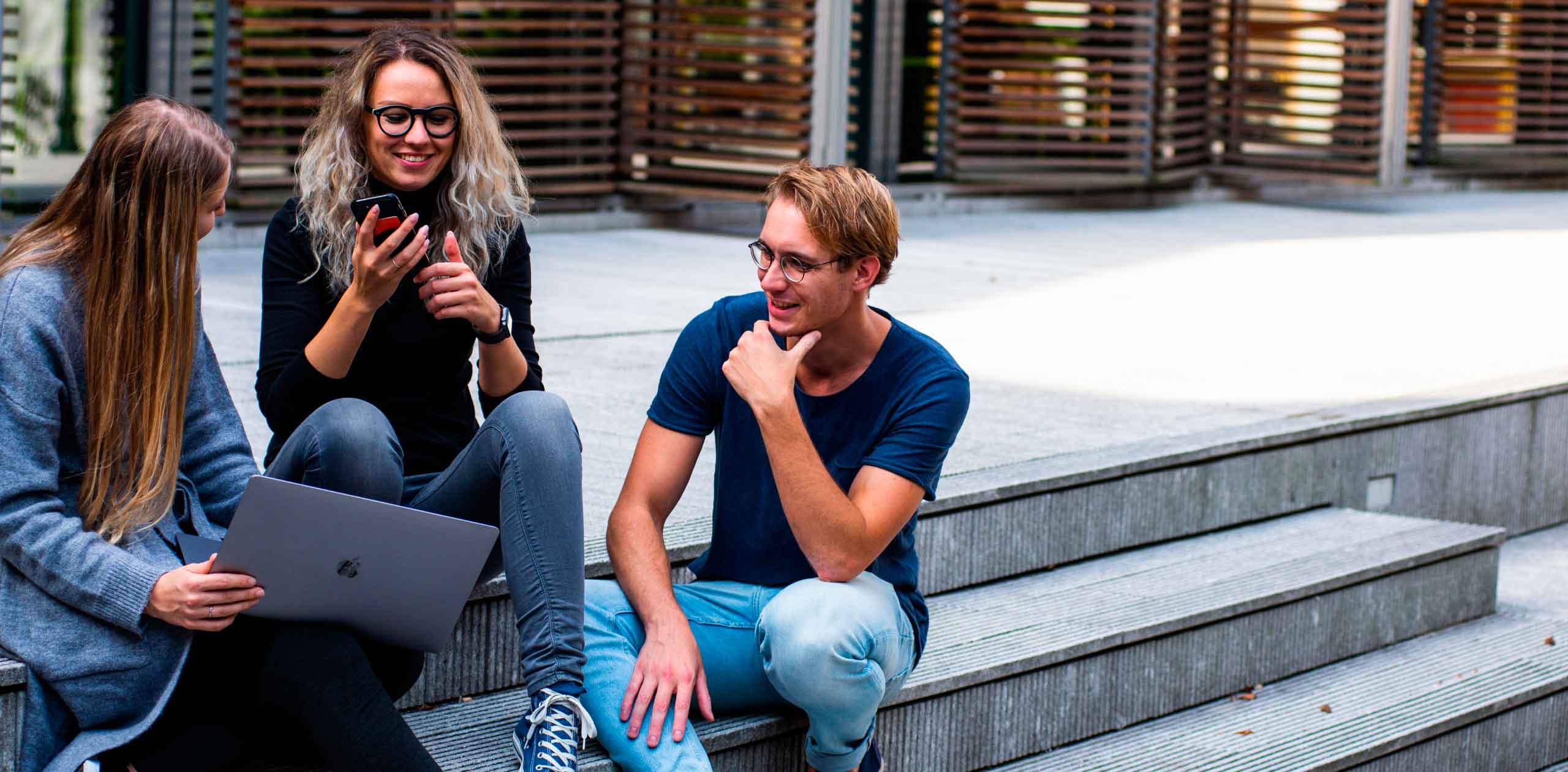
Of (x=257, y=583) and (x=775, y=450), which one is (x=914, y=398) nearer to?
(x=775, y=450)

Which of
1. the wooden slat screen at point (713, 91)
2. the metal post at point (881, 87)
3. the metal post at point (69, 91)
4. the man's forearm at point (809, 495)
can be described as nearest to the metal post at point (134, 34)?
the metal post at point (69, 91)

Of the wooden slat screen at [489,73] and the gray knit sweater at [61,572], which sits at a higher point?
the wooden slat screen at [489,73]

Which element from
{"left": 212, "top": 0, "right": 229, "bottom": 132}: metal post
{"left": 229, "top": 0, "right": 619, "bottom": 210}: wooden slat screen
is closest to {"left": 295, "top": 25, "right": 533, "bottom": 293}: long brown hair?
{"left": 229, "top": 0, "right": 619, "bottom": 210}: wooden slat screen

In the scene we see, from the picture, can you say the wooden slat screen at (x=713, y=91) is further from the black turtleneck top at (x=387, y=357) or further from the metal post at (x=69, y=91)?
the black turtleneck top at (x=387, y=357)

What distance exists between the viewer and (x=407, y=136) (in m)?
3.06

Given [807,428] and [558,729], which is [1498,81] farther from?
[558,729]

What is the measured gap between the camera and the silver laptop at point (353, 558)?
8.20 ft

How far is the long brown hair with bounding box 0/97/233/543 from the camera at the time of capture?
8.15 feet

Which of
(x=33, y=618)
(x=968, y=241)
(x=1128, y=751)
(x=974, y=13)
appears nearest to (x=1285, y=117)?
(x=974, y=13)

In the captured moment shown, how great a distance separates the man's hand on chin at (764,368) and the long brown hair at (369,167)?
532mm

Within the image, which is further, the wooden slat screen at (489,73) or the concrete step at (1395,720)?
the wooden slat screen at (489,73)

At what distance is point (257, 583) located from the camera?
2.55m

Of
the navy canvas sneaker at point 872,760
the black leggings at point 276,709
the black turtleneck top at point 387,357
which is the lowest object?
the navy canvas sneaker at point 872,760

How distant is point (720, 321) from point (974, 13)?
8.81 meters
